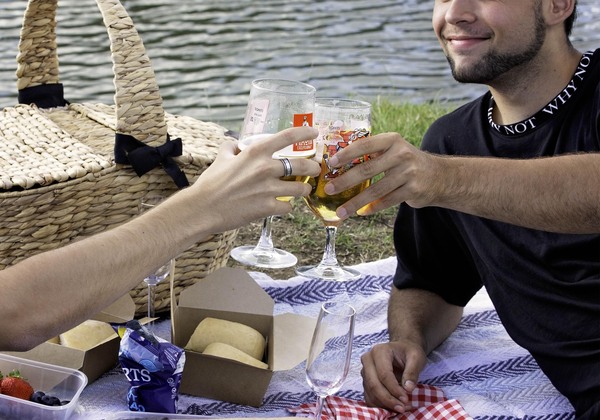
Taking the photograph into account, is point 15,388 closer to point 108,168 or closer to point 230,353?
point 230,353

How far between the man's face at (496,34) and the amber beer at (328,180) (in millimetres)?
846

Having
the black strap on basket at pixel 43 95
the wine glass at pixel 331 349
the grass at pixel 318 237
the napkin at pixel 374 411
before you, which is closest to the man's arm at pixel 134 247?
the wine glass at pixel 331 349

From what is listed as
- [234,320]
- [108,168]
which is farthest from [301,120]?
[108,168]

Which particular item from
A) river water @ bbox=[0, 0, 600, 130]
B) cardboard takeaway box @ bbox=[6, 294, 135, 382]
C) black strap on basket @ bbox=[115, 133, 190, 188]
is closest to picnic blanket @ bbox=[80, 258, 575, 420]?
cardboard takeaway box @ bbox=[6, 294, 135, 382]

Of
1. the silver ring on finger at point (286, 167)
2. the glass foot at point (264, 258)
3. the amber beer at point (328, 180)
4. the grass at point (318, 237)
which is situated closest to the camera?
the silver ring on finger at point (286, 167)

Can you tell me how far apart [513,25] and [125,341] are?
1.60 m

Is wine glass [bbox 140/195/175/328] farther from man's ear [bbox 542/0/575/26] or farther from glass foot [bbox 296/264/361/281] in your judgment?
man's ear [bbox 542/0/575/26]

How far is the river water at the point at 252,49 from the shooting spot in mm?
8523

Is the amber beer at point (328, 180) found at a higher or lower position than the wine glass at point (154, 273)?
higher

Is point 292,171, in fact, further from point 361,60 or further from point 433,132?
point 361,60

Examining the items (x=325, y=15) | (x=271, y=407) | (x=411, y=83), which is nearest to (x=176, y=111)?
(x=411, y=83)

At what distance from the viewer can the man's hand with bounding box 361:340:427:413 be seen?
9.02 feet

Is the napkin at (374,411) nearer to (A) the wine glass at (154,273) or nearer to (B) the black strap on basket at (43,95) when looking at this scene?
(A) the wine glass at (154,273)

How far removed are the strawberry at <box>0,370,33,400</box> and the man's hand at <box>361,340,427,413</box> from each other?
0.99 meters
